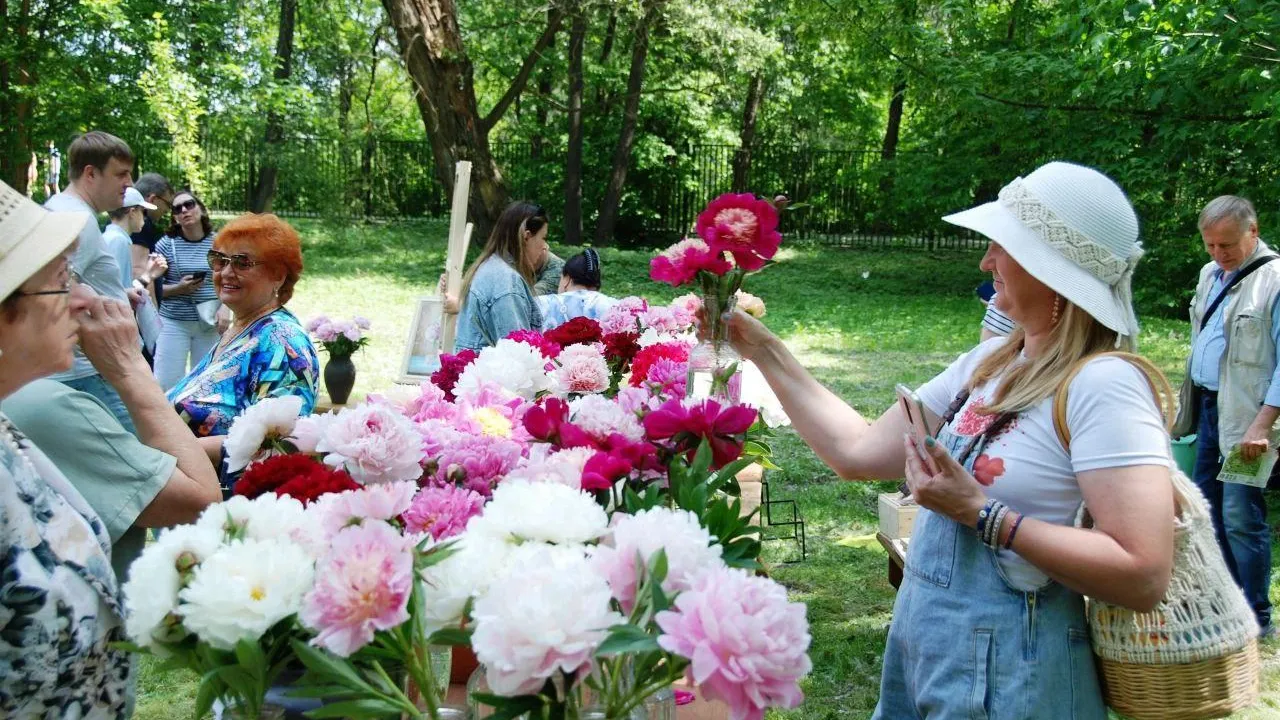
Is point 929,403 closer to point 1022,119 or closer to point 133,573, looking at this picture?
point 133,573

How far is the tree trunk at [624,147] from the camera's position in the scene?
20.1 meters

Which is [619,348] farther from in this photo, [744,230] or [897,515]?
[897,515]

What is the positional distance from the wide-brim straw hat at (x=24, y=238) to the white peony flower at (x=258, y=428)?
362 mm

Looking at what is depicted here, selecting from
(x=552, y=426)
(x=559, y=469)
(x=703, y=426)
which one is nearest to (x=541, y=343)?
(x=552, y=426)

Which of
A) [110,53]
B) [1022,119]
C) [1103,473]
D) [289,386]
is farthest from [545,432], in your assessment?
[110,53]

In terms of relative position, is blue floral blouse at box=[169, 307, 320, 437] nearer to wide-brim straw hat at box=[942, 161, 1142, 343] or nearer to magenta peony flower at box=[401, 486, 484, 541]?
magenta peony flower at box=[401, 486, 484, 541]

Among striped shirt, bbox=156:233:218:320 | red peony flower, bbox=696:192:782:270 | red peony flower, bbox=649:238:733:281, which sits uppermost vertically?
red peony flower, bbox=696:192:782:270

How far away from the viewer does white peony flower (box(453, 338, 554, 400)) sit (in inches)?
93.7

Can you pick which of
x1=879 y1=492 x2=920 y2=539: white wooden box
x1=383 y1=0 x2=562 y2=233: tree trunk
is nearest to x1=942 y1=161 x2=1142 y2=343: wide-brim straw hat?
x1=879 y1=492 x2=920 y2=539: white wooden box

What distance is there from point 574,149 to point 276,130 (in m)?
5.59

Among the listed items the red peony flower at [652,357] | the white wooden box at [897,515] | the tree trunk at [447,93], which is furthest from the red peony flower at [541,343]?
the tree trunk at [447,93]

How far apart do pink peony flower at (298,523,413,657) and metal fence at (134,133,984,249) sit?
21422 mm

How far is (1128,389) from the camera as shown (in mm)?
1772

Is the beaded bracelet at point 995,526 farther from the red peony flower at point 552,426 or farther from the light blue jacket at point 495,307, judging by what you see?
the light blue jacket at point 495,307
